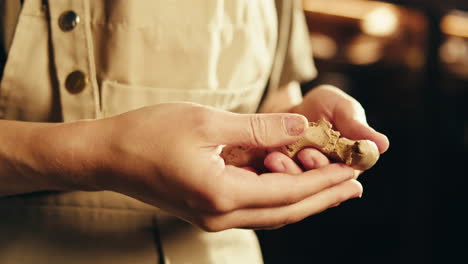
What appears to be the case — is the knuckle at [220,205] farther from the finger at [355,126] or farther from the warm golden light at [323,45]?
the warm golden light at [323,45]

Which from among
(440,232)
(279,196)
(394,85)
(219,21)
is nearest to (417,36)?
(394,85)

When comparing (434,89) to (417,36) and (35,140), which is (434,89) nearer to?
(417,36)

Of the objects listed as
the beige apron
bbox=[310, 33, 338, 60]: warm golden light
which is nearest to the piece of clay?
the beige apron

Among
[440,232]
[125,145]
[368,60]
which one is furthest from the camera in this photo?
[368,60]

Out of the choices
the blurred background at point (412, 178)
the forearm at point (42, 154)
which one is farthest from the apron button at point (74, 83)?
the blurred background at point (412, 178)

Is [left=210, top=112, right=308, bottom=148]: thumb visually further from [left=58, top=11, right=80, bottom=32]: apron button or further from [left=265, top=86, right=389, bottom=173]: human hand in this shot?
[left=58, top=11, right=80, bottom=32]: apron button

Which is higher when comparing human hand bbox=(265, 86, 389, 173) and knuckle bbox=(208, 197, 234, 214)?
human hand bbox=(265, 86, 389, 173)

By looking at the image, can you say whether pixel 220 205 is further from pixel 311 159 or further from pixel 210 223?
pixel 311 159
